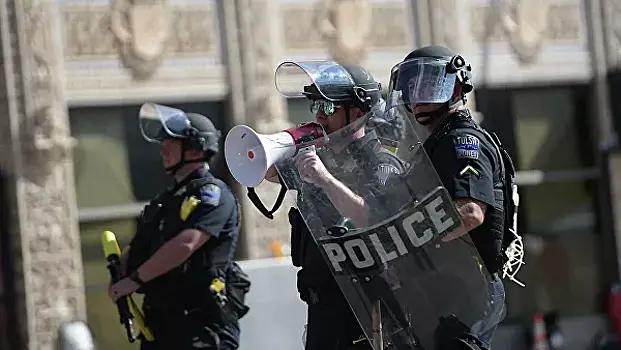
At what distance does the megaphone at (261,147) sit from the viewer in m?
3.79

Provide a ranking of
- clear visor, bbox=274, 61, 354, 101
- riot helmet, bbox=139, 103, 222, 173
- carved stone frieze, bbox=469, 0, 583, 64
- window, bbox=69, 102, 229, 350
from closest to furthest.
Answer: clear visor, bbox=274, 61, 354, 101 < riot helmet, bbox=139, 103, 222, 173 < window, bbox=69, 102, 229, 350 < carved stone frieze, bbox=469, 0, 583, 64

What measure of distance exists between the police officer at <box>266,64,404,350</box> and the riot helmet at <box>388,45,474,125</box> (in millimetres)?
141

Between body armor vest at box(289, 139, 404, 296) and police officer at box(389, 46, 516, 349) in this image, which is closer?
police officer at box(389, 46, 516, 349)

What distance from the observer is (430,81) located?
12.6 ft

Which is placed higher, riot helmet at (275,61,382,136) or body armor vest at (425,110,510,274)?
riot helmet at (275,61,382,136)

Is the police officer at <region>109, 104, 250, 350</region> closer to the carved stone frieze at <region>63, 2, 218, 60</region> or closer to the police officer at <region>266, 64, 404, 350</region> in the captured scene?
the police officer at <region>266, 64, 404, 350</region>

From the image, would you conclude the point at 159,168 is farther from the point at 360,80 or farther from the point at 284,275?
the point at 360,80

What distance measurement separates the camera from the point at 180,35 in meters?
10.5

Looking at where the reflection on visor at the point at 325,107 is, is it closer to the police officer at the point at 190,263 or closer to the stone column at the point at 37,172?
the police officer at the point at 190,263

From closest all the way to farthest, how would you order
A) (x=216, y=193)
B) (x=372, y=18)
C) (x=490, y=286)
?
(x=490, y=286), (x=216, y=193), (x=372, y=18)

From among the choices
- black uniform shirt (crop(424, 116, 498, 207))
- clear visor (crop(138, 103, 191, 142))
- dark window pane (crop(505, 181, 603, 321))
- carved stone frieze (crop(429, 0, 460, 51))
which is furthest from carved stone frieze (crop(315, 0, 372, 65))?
black uniform shirt (crop(424, 116, 498, 207))

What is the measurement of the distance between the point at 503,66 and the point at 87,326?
17.0 feet

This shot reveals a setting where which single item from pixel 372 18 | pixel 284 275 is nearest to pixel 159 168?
pixel 372 18

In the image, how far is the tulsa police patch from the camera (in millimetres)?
3686
